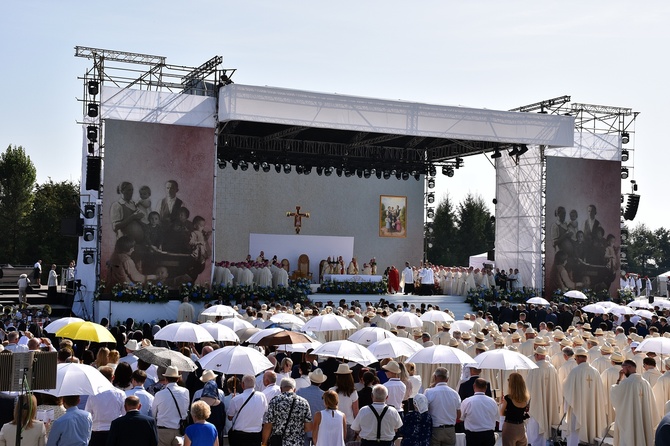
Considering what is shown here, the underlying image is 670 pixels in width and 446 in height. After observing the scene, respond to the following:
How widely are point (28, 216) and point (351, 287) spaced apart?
2681 centimetres

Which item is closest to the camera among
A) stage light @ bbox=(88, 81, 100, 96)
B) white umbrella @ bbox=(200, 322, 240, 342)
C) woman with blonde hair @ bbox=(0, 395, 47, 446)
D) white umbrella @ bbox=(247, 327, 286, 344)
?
woman with blonde hair @ bbox=(0, 395, 47, 446)

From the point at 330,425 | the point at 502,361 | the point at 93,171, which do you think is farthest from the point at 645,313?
the point at 93,171

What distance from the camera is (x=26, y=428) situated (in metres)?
8.16

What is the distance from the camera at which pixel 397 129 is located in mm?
29828

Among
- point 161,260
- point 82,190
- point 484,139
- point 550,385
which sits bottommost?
point 550,385

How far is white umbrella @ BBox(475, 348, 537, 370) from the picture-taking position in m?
12.2

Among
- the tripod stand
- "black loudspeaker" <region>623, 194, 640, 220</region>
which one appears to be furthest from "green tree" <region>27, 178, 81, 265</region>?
"black loudspeaker" <region>623, 194, 640, 220</region>

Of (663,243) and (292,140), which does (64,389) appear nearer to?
(292,140)

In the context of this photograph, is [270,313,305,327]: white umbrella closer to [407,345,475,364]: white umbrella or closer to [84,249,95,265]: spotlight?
[407,345,475,364]: white umbrella

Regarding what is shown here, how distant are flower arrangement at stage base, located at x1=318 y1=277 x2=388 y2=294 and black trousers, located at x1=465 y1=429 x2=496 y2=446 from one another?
20727mm

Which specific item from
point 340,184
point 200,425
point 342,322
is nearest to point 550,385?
point 342,322

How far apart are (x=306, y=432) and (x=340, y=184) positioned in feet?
99.3

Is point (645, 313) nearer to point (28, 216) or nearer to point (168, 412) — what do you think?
point (168, 412)

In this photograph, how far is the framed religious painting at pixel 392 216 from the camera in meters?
40.4
